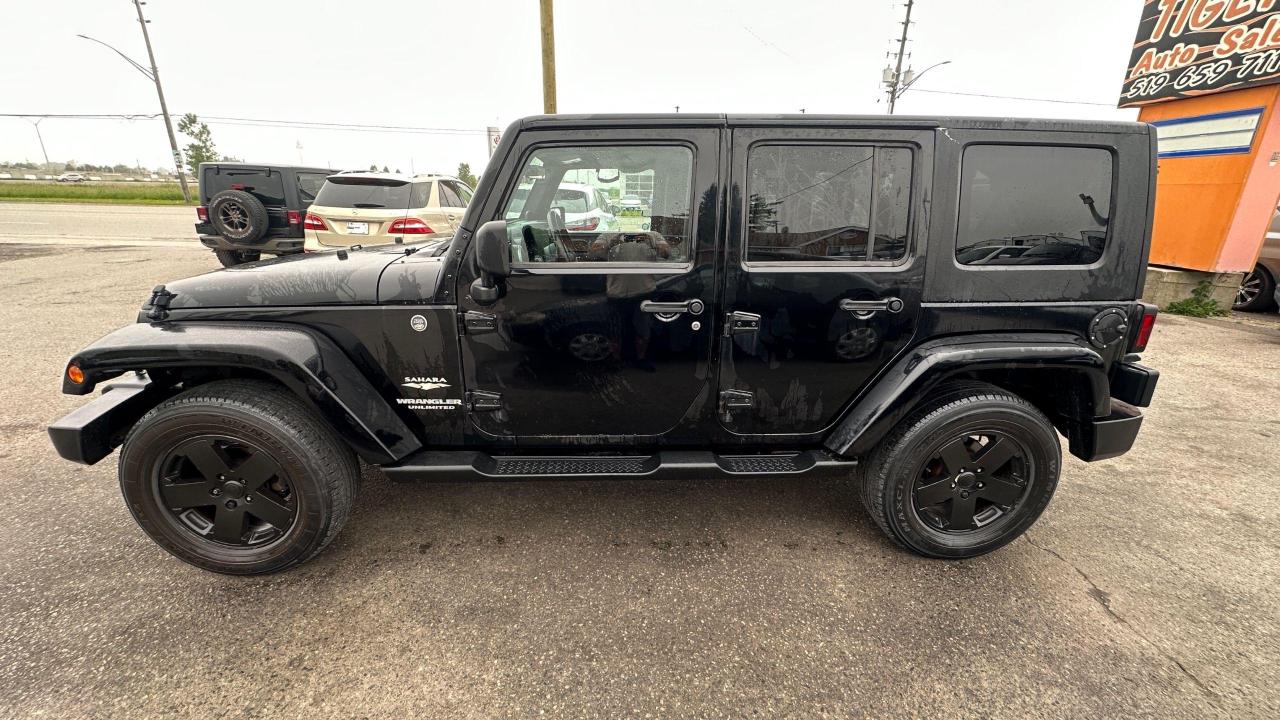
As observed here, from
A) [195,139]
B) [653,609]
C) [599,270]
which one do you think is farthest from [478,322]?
[195,139]

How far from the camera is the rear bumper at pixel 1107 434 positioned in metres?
2.45

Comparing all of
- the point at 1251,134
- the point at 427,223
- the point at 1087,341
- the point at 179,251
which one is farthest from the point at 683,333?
the point at 179,251

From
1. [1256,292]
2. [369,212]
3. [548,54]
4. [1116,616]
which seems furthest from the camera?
[548,54]

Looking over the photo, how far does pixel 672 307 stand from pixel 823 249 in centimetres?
68

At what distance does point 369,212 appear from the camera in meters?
6.76

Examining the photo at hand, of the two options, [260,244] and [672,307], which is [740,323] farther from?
[260,244]

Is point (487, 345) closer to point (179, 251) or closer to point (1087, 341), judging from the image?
point (1087, 341)

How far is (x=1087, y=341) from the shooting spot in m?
Result: 2.39

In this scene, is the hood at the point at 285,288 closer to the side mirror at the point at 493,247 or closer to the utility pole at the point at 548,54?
the side mirror at the point at 493,247

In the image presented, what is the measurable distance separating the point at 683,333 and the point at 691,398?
1.02ft

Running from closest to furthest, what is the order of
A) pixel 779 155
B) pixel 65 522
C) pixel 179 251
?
pixel 779 155 < pixel 65 522 < pixel 179 251

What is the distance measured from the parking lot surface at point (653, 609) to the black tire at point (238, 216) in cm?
656

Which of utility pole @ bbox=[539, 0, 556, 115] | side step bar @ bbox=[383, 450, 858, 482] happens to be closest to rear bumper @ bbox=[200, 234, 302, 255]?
utility pole @ bbox=[539, 0, 556, 115]

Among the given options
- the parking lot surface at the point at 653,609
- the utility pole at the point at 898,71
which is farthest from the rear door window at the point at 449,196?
the utility pole at the point at 898,71
